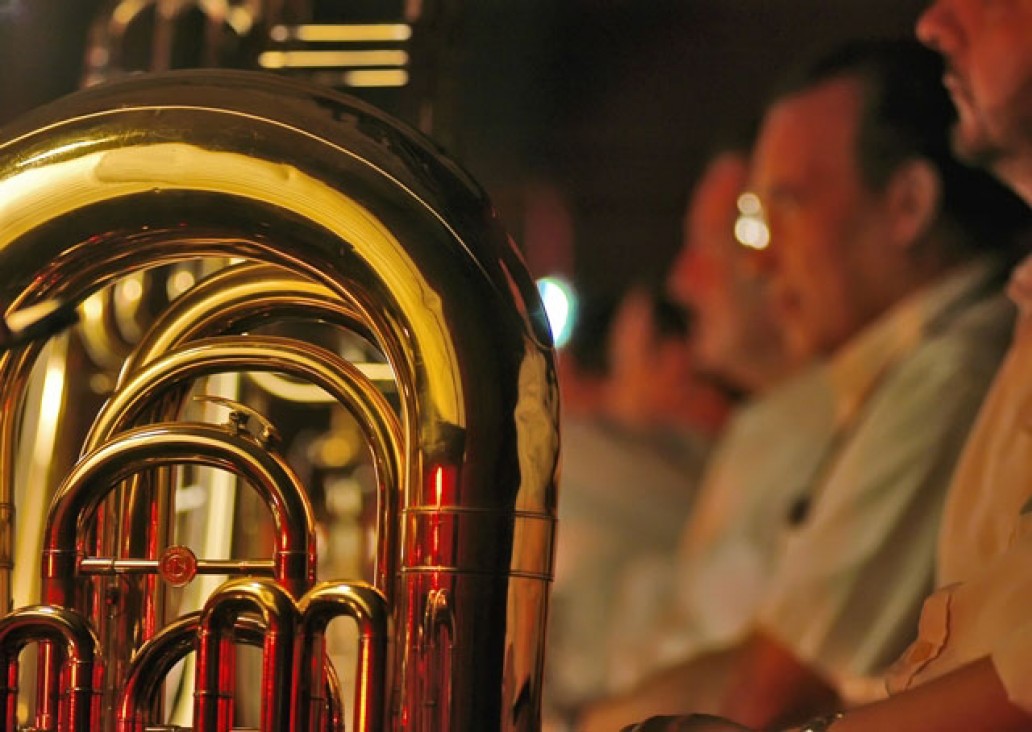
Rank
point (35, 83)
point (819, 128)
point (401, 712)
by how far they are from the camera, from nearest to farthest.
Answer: point (401, 712)
point (819, 128)
point (35, 83)

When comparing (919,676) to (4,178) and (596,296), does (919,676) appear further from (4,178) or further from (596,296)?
(596,296)

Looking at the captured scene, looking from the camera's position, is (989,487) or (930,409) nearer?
(989,487)

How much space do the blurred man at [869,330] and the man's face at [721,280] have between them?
40 millimetres

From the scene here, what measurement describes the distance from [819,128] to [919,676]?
1.08m

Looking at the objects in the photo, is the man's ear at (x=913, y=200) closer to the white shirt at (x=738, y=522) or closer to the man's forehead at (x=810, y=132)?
the man's forehead at (x=810, y=132)

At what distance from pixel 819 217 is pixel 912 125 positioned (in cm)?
18

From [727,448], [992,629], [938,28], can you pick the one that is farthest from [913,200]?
[992,629]

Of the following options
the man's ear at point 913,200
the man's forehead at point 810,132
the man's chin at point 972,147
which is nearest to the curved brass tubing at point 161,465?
the man's chin at point 972,147

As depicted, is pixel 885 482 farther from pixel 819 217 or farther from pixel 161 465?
pixel 161 465

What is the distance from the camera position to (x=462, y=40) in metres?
2.24

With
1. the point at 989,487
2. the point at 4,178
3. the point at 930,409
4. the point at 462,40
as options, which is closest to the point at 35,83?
the point at 462,40

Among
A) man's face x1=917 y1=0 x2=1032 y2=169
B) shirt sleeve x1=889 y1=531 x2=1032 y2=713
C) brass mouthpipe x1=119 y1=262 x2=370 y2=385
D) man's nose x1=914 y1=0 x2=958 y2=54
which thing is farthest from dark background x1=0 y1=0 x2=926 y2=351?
brass mouthpipe x1=119 y1=262 x2=370 y2=385

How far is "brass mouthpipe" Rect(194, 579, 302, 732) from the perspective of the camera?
624 millimetres

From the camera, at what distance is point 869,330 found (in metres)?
2.01
